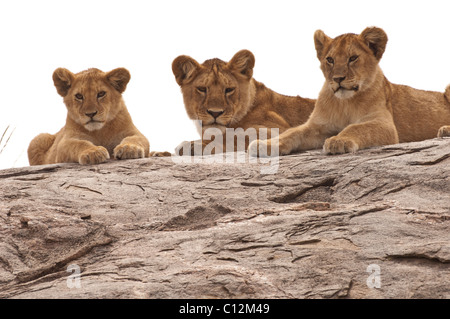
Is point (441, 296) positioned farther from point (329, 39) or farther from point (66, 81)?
point (66, 81)

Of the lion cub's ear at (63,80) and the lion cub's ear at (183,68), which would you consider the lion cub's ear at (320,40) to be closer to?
the lion cub's ear at (183,68)

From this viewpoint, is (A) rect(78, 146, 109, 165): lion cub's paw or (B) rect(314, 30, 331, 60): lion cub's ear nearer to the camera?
(A) rect(78, 146, 109, 165): lion cub's paw

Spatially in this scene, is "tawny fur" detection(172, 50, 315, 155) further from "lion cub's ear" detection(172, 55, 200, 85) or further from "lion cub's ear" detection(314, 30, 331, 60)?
"lion cub's ear" detection(314, 30, 331, 60)

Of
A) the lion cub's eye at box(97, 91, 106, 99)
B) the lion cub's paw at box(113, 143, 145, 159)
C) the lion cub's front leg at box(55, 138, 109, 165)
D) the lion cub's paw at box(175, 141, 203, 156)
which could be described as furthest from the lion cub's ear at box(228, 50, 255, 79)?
the lion cub's front leg at box(55, 138, 109, 165)

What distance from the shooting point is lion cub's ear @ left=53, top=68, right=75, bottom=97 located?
5.55 meters

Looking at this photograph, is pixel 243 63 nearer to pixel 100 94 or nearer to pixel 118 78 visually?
pixel 118 78

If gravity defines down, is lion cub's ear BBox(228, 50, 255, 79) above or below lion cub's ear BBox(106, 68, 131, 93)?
above

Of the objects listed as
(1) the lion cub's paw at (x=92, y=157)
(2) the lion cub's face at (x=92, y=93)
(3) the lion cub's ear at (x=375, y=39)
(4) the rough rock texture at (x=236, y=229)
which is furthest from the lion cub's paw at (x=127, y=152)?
(3) the lion cub's ear at (x=375, y=39)

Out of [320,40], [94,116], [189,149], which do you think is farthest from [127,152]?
[320,40]

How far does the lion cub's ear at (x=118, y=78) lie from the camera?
5.57m

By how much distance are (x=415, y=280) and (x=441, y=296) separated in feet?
0.46

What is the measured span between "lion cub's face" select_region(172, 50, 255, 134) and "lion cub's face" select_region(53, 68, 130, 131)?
0.56 meters

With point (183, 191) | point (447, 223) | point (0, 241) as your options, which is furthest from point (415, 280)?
point (0, 241)

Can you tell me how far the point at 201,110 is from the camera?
571cm
